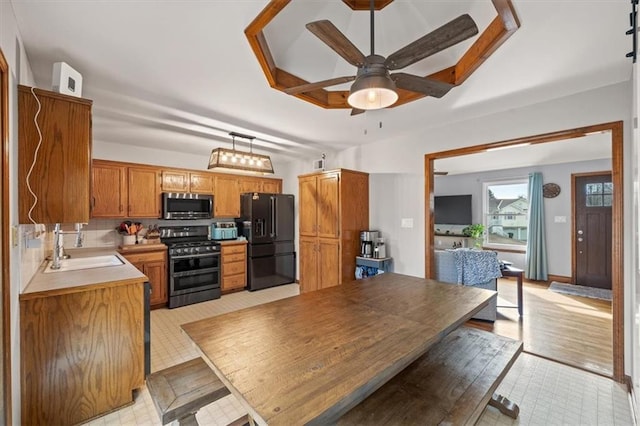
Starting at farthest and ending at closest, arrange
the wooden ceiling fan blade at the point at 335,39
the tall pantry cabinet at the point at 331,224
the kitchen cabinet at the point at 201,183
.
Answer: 1. the kitchen cabinet at the point at 201,183
2. the tall pantry cabinet at the point at 331,224
3. the wooden ceiling fan blade at the point at 335,39

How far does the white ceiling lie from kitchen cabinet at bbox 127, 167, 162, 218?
1259 mm

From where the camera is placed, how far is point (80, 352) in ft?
6.33

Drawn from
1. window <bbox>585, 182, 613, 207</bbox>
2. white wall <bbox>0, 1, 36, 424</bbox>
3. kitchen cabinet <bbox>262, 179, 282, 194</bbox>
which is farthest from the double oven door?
window <bbox>585, 182, 613, 207</bbox>

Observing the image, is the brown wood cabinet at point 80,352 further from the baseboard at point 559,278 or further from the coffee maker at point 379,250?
the baseboard at point 559,278

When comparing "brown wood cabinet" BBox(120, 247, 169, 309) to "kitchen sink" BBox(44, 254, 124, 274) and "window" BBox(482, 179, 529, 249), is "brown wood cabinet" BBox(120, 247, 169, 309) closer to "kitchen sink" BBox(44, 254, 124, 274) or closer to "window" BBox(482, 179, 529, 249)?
"kitchen sink" BBox(44, 254, 124, 274)

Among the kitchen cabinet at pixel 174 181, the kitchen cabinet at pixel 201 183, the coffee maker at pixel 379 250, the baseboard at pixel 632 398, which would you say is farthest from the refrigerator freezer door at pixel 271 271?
the baseboard at pixel 632 398

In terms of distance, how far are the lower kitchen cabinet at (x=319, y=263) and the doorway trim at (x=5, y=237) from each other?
3188 mm

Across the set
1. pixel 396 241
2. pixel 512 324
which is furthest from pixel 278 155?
pixel 512 324

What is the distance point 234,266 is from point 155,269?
1.23m

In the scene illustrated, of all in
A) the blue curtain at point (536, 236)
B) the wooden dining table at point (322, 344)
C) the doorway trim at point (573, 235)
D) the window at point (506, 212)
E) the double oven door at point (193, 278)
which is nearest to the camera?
the wooden dining table at point (322, 344)

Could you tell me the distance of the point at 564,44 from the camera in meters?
1.81

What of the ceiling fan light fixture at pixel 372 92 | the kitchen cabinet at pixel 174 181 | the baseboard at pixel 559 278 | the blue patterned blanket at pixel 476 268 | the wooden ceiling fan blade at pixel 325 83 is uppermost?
the wooden ceiling fan blade at pixel 325 83

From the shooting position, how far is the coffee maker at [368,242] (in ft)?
13.5

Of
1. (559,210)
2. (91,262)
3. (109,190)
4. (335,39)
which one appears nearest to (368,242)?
(335,39)
